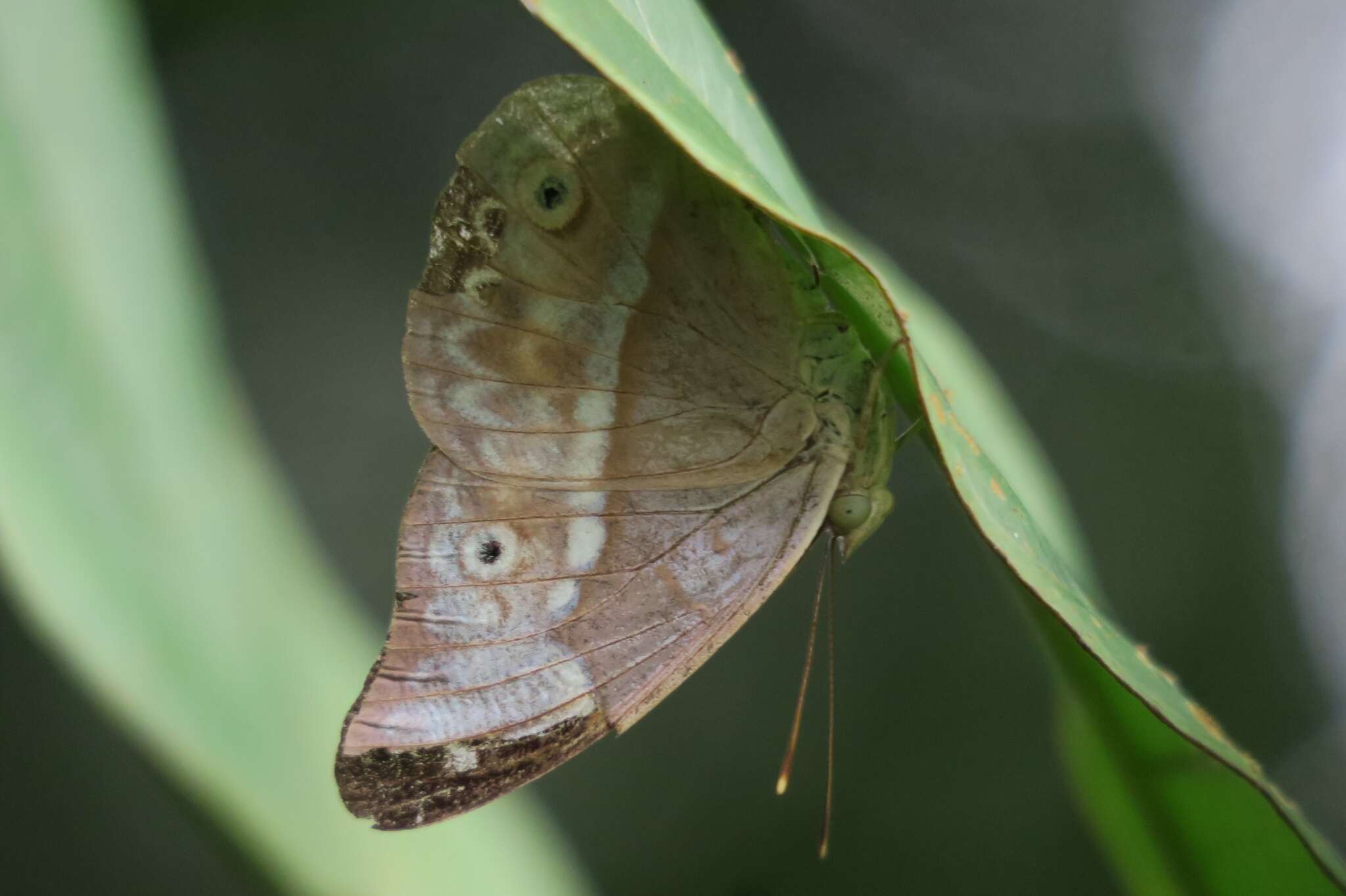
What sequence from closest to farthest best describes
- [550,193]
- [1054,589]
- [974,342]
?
1. [1054,589]
2. [550,193]
3. [974,342]

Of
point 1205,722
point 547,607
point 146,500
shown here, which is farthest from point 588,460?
point 1205,722

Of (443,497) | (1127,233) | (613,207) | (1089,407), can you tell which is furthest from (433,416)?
(1127,233)

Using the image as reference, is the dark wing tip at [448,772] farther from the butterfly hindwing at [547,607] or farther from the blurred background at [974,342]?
the blurred background at [974,342]

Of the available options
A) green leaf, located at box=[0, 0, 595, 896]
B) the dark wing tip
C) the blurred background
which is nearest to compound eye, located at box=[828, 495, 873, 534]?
the dark wing tip

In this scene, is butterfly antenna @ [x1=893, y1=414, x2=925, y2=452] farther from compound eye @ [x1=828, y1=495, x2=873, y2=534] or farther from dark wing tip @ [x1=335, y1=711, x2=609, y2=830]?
dark wing tip @ [x1=335, y1=711, x2=609, y2=830]

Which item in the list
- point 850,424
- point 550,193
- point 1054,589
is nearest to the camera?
point 1054,589

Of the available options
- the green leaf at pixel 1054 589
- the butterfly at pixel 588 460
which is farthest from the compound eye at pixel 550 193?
the green leaf at pixel 1054 589

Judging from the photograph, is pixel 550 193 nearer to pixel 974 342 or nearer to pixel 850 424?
pixel 850 424
